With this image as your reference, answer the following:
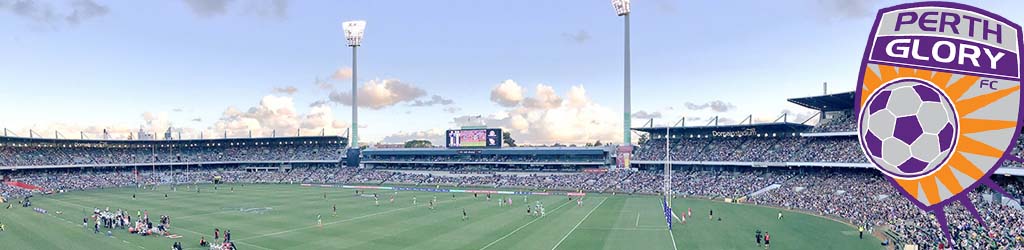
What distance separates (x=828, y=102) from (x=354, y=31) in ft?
293

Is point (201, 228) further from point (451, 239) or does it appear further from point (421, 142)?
point (421, 142)

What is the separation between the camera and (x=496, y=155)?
105 metres

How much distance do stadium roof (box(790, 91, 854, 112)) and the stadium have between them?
0.32 metres

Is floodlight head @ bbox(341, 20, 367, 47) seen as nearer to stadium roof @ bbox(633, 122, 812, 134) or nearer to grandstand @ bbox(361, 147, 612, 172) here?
grandstand @ bbox(361, 147, 612, 172)

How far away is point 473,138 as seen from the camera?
340 ft

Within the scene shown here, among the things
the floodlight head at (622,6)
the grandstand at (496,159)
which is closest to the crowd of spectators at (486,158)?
the grandstand at (496,159)

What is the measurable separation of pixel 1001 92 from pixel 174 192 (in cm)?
9273

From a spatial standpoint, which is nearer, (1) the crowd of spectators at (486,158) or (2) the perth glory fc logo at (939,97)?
(2) the perth glory fc logo at (939,97)

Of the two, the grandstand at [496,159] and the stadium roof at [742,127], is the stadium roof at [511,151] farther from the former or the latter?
the stadium roof at [742,127]

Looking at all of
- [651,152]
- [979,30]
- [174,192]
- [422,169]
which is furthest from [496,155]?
[979,30]

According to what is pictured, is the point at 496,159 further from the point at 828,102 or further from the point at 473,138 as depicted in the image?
the point at 828,102

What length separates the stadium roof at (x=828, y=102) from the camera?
60125mm

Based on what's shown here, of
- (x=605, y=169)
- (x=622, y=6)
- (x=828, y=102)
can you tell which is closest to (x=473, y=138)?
(x=605, y=169)

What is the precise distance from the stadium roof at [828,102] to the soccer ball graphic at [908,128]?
56.9 metres
